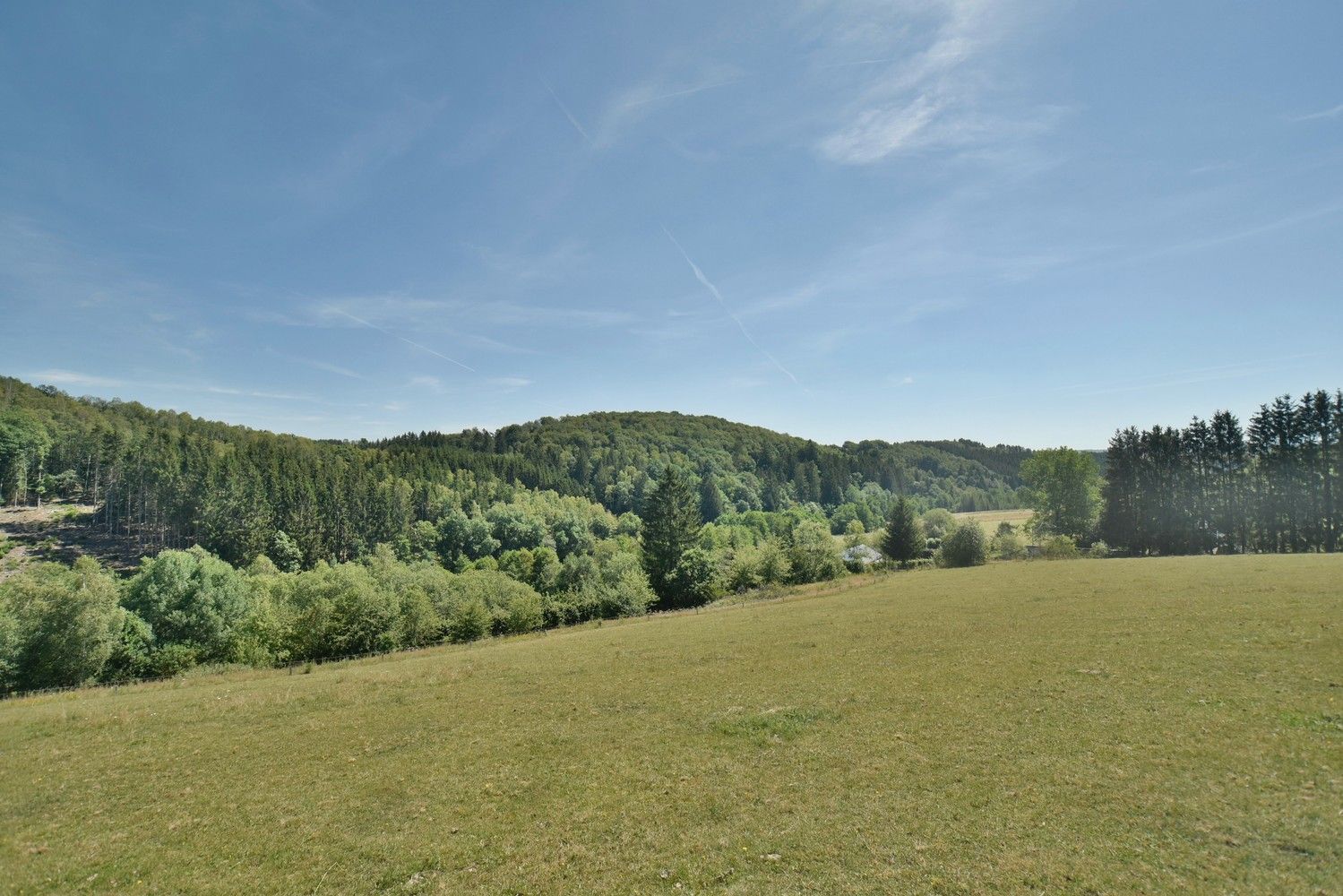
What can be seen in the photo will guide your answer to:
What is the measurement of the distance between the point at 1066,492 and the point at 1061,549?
23.8 m

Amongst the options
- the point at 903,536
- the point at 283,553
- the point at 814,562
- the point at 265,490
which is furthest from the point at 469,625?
the point at 265,490

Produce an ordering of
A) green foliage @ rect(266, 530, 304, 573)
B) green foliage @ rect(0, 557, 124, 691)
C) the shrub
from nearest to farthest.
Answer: green foliage @ rect(0, 557, 124, 691) → the shrub → green foliage @ rect(266, 530, 304, 573)

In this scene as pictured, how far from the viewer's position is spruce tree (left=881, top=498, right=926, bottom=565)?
9700cm

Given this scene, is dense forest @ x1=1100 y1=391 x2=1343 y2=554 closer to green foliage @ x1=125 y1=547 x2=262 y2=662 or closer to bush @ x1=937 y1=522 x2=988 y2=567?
bush @ x1=937 y1=522 x2=988 y2=567

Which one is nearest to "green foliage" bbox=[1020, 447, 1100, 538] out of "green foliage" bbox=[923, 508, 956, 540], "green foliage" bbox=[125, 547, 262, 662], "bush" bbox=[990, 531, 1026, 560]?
"bush" bbox=[990, 531, 1026, 560]

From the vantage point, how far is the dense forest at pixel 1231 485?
80.2 meters

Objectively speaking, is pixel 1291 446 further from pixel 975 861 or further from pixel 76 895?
pixel 76 895

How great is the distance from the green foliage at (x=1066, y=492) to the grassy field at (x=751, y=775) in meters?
90.2

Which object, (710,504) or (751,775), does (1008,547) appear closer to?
(751,775)

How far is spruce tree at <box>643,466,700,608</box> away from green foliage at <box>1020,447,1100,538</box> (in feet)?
241

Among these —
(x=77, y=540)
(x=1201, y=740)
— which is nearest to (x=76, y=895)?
(x=1201, y=740)

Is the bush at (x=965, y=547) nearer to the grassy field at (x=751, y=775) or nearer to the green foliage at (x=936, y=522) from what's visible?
the green foliage at (x=936, y=522)

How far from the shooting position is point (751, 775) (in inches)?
569

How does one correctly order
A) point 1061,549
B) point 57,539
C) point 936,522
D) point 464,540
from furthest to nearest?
point 936,522 → point 464,540 → point 57,539 → point 1061,549
